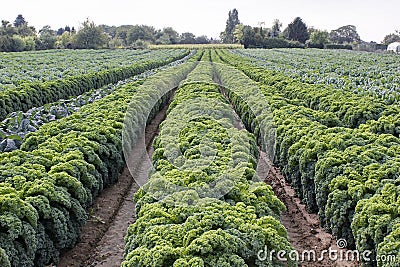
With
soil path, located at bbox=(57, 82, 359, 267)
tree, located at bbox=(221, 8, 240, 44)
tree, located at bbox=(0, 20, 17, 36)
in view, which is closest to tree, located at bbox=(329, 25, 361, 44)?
tree, located at bbox=(221, 8, 240, 44)

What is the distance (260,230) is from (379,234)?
1.79 m

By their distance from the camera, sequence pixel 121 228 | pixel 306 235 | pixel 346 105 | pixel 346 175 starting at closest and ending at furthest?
pixel 346 175
pixel 306 235
pixel 121 228
pixel 346 105

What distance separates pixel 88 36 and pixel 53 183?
262 feet

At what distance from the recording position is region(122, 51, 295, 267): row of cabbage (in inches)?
187

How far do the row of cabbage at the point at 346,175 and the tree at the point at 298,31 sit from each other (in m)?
91.5

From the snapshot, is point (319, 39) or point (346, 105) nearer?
point (346, 105)

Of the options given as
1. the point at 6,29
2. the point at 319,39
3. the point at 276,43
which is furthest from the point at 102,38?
the point at 319,39

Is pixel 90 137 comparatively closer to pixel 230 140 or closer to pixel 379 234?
pixel 230 140

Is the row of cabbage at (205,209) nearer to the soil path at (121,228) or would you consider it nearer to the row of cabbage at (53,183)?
the row of cabbage at (53,183)

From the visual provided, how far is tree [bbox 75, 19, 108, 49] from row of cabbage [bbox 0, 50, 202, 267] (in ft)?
248

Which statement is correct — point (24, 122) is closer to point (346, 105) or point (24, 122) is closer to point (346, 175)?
point (346, 175)

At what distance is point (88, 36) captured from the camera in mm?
82125

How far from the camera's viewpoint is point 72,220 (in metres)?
7.12

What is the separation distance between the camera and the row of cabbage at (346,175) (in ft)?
19.7
